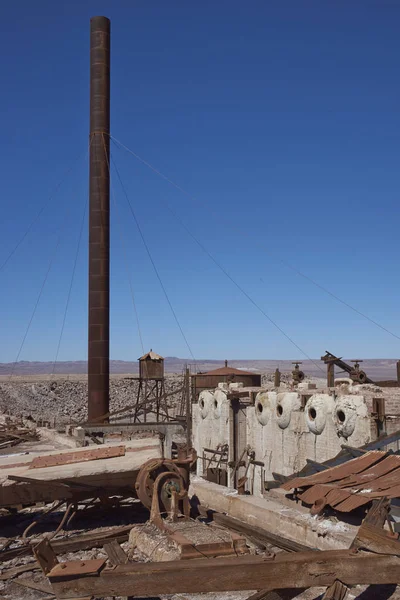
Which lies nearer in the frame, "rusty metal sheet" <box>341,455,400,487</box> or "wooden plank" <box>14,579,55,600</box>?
"wooden plank" <box>14,579,55,600</box>

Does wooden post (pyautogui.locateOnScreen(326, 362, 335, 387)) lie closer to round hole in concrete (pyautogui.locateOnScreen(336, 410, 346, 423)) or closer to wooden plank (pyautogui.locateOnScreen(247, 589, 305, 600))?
round hole in concrete (pyautogui.locateOnScreen(336, 410, 346, 423))

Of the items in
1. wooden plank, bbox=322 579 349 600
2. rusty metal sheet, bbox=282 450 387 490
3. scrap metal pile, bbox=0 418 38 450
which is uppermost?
wooden plank, bbox=322 579 349 600

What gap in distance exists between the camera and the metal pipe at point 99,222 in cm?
2400

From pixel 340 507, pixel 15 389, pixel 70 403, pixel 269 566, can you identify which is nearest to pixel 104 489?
pixel 340 507

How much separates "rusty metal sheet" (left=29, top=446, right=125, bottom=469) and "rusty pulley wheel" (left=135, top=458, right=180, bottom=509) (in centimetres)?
94

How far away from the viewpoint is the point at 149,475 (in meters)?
8.02

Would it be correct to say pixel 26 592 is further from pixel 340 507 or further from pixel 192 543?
pixel 340 507

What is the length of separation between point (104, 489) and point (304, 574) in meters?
5.46

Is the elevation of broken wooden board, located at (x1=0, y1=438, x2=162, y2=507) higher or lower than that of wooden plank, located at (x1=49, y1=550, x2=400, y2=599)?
lower

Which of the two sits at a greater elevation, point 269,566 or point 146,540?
point 269,566

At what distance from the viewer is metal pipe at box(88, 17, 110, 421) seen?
24.0m

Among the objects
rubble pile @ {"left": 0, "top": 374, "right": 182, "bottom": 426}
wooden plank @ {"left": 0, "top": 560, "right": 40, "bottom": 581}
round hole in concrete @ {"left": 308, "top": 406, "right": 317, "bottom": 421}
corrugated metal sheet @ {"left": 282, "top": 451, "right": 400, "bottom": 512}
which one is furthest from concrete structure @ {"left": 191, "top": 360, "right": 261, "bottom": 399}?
wooden plank @ {"left": 0, "top": 560, "right": 40, "bottom": 581}

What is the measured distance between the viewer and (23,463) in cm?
888

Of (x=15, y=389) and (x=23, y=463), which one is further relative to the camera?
(x=15, y=389)
